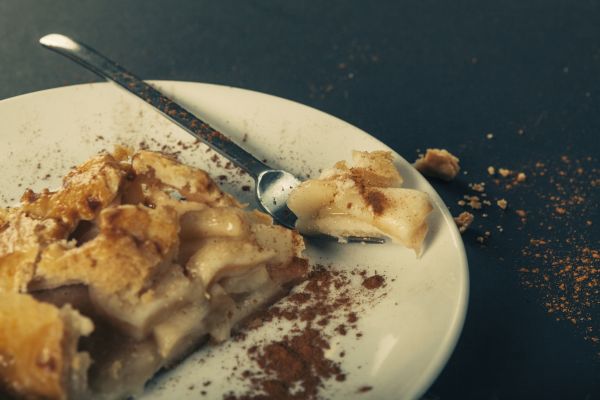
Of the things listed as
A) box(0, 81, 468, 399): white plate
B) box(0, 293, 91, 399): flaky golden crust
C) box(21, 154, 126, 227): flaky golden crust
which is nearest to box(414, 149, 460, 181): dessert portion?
box(0, 81, 468, 399): white plate

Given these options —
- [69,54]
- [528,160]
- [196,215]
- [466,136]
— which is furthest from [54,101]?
[528,160]

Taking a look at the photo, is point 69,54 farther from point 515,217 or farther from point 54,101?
point 515,217

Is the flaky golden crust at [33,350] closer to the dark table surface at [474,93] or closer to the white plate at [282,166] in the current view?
the white plate at [282,166]

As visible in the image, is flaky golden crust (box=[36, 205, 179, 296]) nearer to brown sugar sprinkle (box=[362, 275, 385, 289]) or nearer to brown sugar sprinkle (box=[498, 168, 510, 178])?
brown sugar sprinkle (box=[362, 275, 385, 289])

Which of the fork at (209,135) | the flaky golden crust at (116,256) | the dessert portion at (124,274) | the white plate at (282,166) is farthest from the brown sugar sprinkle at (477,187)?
the flaky golden crust at (116,256)

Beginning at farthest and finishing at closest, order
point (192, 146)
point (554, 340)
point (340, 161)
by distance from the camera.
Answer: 1. point (192, 146)
2. point (340, 161)
3. point (554, 340)

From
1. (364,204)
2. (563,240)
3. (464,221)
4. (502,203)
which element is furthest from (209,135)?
(563,240)
